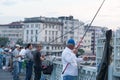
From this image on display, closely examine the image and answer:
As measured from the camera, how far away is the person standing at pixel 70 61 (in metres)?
7.76

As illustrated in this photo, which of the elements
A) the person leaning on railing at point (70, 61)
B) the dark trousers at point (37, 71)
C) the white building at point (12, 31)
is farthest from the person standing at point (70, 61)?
the white building at point (12, 31)

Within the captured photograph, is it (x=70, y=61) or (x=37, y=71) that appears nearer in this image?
(x=70, y=61)

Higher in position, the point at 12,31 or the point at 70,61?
the point at 12,31

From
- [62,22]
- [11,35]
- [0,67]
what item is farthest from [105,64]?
[11,35]

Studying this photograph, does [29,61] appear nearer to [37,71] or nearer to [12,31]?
[37,71]

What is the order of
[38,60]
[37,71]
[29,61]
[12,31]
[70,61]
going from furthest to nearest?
[12,31] → [29,61] → [37,71] → [38,60] → [70,61]

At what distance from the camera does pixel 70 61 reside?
7.75m

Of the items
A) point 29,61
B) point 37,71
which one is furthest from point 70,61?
point 29,61

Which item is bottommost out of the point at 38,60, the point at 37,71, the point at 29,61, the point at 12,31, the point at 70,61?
the point at 37,71

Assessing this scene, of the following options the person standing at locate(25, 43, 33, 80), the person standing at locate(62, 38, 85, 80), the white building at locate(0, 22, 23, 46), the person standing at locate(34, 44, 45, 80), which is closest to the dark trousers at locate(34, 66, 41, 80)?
the person standing at locate(34, 44, 45, 80)

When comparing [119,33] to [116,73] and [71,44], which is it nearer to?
[116,73]

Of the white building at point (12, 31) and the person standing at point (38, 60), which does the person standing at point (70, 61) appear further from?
the white building at point (12, 31)

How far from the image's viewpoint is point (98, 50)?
736 cm

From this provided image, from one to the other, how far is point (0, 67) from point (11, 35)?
145 meters
